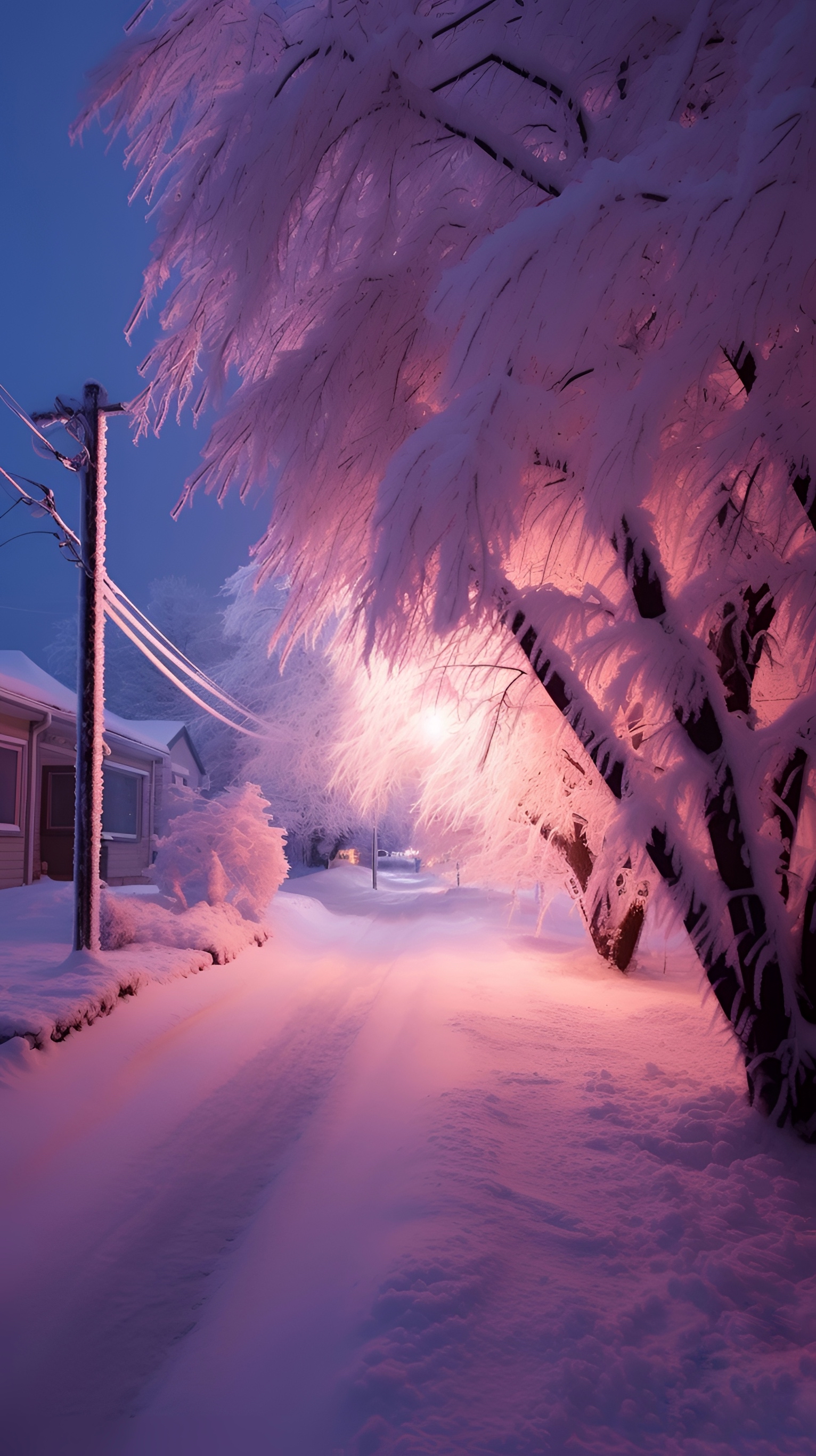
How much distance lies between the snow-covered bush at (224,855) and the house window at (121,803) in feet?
25.0

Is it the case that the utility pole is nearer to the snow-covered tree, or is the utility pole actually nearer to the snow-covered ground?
the snow-covered ground

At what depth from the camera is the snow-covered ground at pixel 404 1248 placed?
2344 mm

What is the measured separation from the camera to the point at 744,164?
2.70 m

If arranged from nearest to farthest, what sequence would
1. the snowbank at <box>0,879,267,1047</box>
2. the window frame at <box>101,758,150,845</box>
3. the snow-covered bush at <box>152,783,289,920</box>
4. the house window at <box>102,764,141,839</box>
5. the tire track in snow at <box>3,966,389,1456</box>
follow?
the tire track in snow at <box>3,966,389,1456</box>, the snowbank at <box>0,879,267,1047</box>, the snow-covered bush at <box>152,783,289,920</box>, the window frame at <box>101,758,150,845</box>, the house window at <box>102,764,141,839</box>

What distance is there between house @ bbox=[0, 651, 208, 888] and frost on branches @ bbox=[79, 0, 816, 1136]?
8394 mm

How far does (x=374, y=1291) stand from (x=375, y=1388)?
44cm

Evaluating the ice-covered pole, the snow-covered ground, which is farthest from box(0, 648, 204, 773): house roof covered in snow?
the snow-covered ground

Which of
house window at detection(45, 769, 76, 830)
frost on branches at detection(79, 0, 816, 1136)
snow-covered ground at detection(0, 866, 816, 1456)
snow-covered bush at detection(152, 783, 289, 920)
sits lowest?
snow-covered ground at detection(0, 866, 816, 1456)

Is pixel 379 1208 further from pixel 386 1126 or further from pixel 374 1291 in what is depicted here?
pixel 386 1126

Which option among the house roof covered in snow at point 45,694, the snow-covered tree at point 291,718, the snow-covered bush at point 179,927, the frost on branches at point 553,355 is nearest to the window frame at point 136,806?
the house roof covered in snow at point 45,694

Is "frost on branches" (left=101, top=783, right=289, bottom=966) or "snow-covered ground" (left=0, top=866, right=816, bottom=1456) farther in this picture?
"frost on branches" (left=101, top=783, right=289, bottom=966)

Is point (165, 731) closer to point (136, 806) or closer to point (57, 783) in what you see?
point (136, 806)

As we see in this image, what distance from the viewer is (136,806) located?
2166 centimetres

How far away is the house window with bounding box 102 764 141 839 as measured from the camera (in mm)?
20203
